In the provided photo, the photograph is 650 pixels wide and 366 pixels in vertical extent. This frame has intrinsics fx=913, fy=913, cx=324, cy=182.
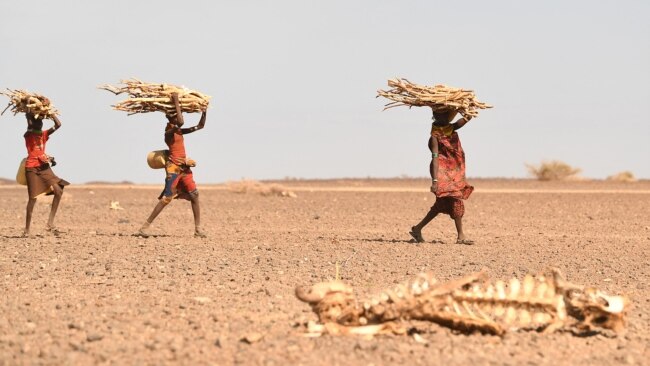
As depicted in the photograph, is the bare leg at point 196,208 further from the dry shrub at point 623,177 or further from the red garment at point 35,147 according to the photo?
the dry shrub at point 623,177

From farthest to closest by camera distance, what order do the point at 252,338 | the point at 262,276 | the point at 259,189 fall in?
the point at 259,189 < the point at 262,276 < the point at 252,338

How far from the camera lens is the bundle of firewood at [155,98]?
521 inches

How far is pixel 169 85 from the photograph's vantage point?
13.5m

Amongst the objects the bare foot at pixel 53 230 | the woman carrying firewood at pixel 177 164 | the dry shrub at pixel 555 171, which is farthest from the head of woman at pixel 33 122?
the dry shrub at pixel 555 171

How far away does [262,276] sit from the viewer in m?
9.45

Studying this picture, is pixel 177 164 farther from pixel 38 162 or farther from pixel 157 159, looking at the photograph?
pixel 38 162

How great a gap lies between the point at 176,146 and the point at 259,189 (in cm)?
1692

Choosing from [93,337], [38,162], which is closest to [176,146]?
[38,162]

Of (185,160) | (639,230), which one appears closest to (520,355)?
(185,160)

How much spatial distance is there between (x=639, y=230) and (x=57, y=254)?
34.0ft

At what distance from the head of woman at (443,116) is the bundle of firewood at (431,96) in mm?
135

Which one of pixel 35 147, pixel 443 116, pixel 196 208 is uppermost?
pixel 443 116

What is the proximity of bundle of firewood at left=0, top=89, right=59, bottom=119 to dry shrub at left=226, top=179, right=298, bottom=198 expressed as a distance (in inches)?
624

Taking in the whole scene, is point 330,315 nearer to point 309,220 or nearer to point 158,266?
point 158,266
